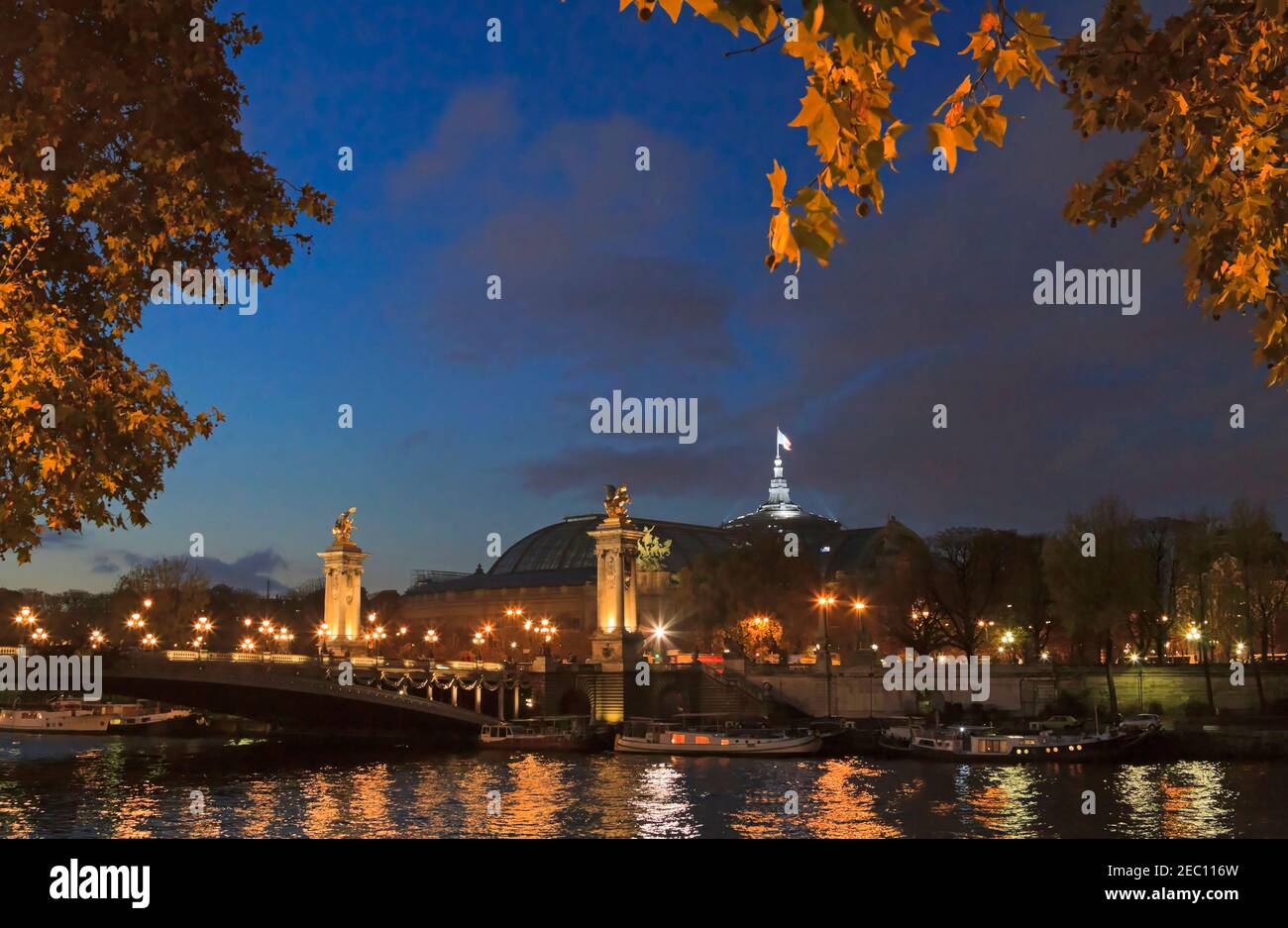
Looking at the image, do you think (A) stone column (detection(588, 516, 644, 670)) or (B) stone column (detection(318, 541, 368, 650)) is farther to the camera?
(B) stone column (detection(318, 541, 368, 650))

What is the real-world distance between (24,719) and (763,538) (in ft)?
172

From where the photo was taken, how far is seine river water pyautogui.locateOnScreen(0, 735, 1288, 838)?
3653cm

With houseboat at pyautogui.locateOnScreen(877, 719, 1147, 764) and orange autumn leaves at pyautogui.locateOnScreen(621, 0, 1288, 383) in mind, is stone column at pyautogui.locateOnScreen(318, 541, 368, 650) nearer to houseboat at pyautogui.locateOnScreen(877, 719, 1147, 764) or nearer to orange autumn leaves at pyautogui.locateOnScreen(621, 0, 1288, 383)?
houseboat at pyautogui.locateOnScreen(877, 719, 1147, 764)

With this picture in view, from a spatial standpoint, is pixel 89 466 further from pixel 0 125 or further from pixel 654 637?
pixel 654 637

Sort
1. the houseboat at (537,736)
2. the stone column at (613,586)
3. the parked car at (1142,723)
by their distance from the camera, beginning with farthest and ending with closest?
the stone column at (613,586) → the houseboat at (537,736) → the parked car at (1142,723)

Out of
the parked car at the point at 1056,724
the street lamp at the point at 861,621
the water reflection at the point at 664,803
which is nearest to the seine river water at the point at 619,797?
the water reflection at the point at 664,803

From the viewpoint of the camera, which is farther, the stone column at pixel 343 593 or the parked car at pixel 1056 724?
the stone column at pixel 343 593

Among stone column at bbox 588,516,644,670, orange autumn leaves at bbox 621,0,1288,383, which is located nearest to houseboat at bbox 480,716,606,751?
stone column at bbox 588,516,644,670

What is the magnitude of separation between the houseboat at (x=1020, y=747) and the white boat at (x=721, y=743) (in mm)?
4184

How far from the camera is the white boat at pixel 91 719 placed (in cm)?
8444

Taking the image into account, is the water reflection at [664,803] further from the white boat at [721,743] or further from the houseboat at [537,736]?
the houseboat at [537,736]

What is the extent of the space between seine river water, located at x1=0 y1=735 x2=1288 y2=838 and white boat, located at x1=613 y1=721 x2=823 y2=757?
211 centimetres

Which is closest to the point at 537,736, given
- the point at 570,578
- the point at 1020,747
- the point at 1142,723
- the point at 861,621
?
the point at 1020,747
